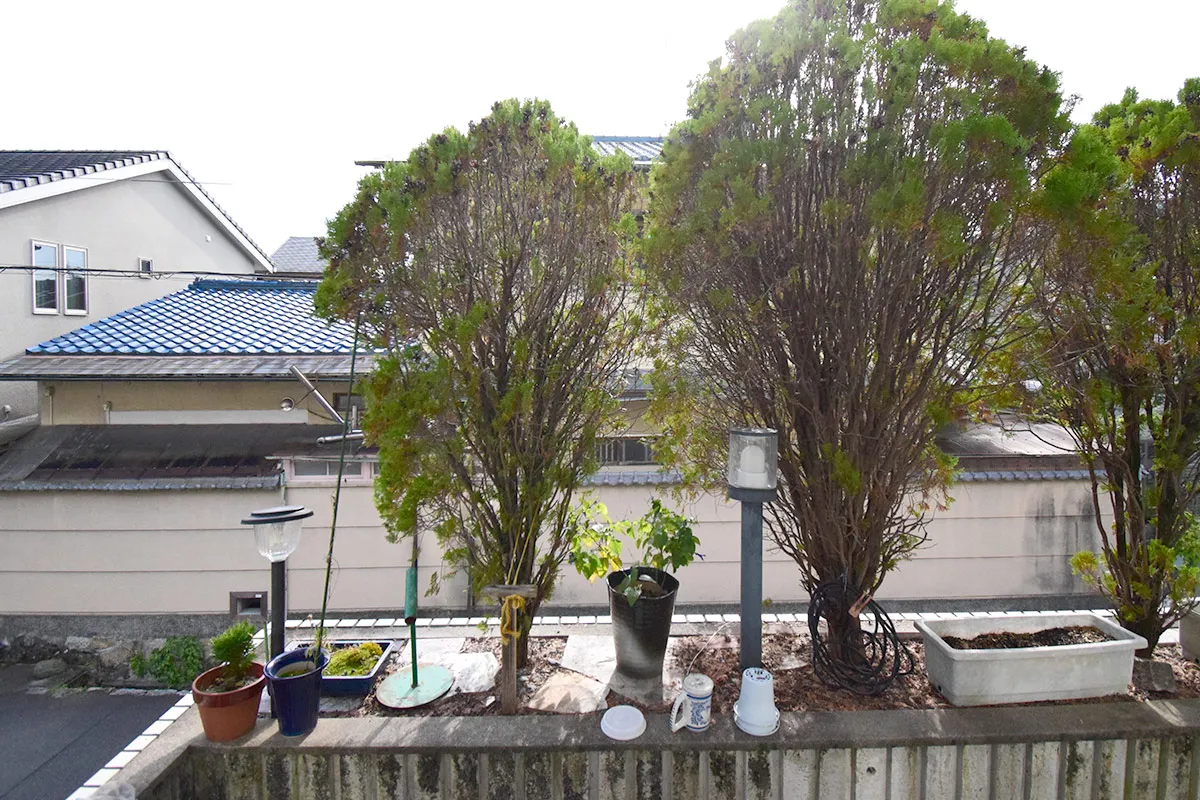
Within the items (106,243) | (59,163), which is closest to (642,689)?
(106,243)

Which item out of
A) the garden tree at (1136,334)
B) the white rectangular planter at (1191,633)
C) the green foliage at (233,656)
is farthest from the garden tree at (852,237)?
the green foliage at (233,656)

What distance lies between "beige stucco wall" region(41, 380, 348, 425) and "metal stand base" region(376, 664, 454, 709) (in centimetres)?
420

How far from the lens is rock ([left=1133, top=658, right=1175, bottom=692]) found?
291 cm

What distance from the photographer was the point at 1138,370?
302 centimetres

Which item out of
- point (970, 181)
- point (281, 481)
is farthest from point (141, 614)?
point (970, 181)

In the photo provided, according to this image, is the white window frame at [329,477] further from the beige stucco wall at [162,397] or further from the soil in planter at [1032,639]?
the soil in planter at [1032,639]

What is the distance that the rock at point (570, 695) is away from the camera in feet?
9.11

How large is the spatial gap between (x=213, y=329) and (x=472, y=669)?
6380 mm

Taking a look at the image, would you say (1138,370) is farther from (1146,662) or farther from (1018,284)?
(1146,662)

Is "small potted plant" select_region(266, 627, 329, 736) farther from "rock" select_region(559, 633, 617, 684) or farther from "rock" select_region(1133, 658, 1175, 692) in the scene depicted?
"rock" select_region(1133, 658, 1175, 692)

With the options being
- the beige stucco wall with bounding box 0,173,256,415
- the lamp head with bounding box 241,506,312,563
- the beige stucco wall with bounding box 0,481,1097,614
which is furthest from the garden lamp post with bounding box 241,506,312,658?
the beige stucco wall with bounding box 0,173,256,415

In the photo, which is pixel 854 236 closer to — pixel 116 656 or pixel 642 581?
pixel 642 581

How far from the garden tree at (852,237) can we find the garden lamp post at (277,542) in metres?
2.07

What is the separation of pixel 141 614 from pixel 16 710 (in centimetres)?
104
